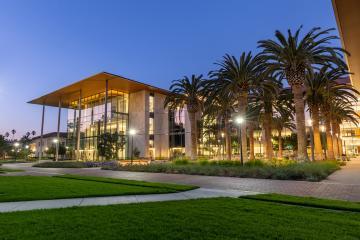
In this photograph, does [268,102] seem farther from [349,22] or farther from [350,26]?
[349,22]

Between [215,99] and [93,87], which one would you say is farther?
[93,87]

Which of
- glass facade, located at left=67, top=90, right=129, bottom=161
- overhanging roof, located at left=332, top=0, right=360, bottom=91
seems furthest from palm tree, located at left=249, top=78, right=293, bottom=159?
glass facade, located at left=67, top=90, right=129, bottom=161

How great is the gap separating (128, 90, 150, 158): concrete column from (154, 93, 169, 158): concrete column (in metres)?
2.95

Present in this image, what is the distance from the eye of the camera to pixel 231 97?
30609 mm

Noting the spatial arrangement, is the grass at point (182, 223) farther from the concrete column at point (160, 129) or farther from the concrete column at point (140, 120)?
the concrete column at point (160, 129)

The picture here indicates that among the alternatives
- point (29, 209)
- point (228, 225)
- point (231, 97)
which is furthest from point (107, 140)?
point (228, 225)

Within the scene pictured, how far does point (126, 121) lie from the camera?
61094mm

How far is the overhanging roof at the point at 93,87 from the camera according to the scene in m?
51.2

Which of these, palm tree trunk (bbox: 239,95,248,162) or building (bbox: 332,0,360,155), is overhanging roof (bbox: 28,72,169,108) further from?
building (bbox: 332,0,360,155)

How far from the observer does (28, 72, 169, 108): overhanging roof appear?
168 ft

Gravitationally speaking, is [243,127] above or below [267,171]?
above

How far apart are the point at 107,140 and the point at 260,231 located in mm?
41496

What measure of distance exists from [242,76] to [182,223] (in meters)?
22.3

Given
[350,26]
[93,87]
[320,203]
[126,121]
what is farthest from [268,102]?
[93,87]
